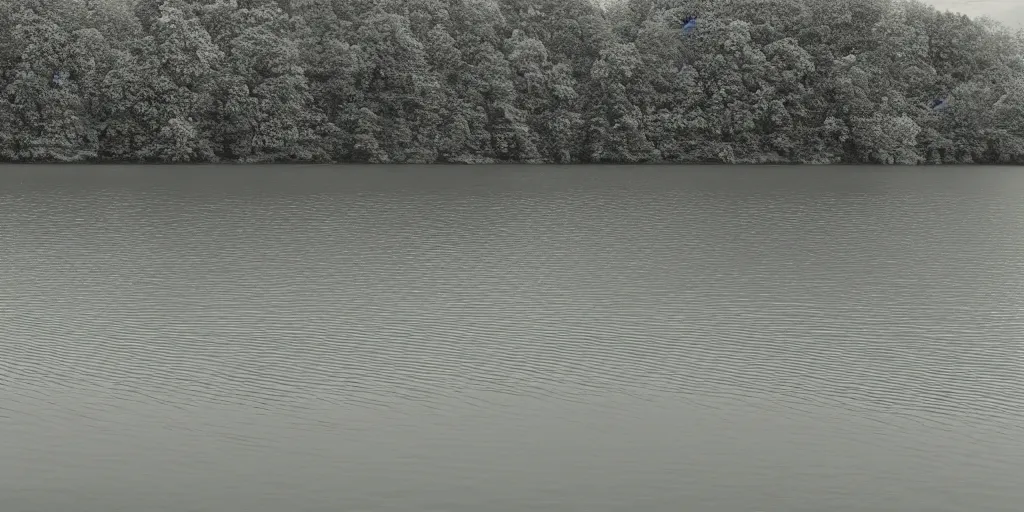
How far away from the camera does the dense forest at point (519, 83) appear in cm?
6512

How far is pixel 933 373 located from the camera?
14820mm

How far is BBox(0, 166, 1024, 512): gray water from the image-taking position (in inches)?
413

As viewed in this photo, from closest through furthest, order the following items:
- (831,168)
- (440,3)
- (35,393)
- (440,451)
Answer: (440,451)
(35,393)
(831,168)
(440,3)

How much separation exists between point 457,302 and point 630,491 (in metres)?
9.81

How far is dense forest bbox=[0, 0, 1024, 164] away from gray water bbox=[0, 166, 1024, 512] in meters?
34.6

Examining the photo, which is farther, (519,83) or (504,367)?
(519,83)

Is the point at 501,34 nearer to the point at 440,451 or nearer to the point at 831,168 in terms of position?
the point at 831,168

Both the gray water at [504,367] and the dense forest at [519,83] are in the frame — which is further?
the dense forest at [519,83]

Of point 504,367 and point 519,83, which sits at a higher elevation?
point 504,367

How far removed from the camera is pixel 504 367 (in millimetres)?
14820

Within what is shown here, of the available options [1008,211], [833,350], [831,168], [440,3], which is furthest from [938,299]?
[440,3]

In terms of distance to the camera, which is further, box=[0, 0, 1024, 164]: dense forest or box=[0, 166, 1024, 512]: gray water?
box=[0, 0, 1024, 164]: dense forest

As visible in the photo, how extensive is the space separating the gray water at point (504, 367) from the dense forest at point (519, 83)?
34.6 meters

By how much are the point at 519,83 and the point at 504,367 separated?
58335 mm
